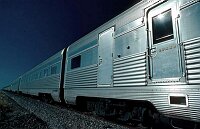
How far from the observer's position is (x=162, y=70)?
176 inches

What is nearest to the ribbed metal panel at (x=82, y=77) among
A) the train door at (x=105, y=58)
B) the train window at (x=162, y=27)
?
the train door at (x=105, y=58)

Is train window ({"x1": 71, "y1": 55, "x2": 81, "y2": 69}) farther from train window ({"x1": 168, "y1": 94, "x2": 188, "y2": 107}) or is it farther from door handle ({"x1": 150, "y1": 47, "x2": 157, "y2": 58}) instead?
train window ({"x1": 168, "y1": 94, "x2": 188, "y2": 107})

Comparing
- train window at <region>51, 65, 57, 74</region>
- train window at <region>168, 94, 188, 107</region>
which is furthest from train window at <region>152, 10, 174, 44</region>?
train window at <region>51, 65, 57, 74</region>

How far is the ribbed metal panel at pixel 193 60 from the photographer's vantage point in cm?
376

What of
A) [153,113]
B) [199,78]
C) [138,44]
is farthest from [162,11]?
[153,113]

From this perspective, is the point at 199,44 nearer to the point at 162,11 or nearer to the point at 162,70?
the point at 162,70

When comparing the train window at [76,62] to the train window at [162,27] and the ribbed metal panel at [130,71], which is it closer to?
the ribbed metal panel at [130,71]

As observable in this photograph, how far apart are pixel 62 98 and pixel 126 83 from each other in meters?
5.88

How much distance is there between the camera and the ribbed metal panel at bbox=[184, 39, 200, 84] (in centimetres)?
376

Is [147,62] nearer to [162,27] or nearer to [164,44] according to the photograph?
[164,44]

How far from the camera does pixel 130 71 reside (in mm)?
5445

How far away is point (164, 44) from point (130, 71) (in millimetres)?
1248

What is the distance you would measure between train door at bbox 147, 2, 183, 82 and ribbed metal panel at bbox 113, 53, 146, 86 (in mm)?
300

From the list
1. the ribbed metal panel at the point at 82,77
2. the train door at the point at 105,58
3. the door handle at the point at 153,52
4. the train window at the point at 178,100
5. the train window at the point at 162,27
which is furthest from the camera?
the ribbed metal panel at the point at 82,77
